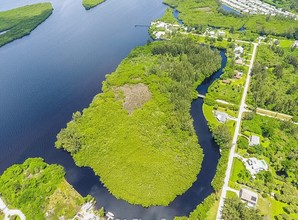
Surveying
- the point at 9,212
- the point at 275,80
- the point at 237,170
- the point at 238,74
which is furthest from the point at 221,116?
the point at 9,212

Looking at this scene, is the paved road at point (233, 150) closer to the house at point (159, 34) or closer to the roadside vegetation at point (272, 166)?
the roadside vegetation at point (272, 166)

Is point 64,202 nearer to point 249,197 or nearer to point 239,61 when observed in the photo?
point 249,197

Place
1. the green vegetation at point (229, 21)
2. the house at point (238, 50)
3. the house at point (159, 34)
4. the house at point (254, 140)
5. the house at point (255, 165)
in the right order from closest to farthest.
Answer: the house at point (255, 165)
the house at point (254, 140)
the house at point (238, 50)
the house at point (159, 34)
the green vegetation at point (229, 21)

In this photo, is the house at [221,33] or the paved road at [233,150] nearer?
the paved road at [233,150]

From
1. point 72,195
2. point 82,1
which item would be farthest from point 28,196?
point 82,1

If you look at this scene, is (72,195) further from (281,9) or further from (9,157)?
(281,9)

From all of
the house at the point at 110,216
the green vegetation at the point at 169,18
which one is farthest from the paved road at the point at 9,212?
the green vegetation at the point at 169,18
